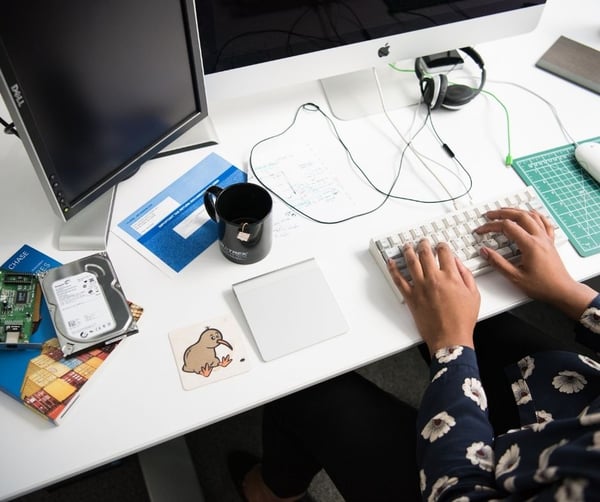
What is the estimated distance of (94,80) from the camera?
0.70 meters

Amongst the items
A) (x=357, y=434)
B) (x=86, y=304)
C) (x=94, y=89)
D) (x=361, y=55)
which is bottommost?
(x=357, y=434)

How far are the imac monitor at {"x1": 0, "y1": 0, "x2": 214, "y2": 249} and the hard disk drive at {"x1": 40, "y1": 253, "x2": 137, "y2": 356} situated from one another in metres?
0.06

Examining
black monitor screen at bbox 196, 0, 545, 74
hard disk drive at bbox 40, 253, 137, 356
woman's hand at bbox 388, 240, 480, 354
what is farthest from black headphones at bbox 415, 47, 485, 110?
hard disk drive at bbox 40, 253, 137, 356

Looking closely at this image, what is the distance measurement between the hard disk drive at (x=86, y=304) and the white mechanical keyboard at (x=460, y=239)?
1.35 ft

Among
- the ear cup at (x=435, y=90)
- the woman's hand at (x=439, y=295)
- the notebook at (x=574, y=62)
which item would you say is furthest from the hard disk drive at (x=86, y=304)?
the notebook at (x=574, y=62)

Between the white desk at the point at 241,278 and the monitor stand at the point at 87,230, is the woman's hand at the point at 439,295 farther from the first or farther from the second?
the monitor stand at the point at 87,230

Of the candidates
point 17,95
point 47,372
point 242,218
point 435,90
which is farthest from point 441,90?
point 47,372

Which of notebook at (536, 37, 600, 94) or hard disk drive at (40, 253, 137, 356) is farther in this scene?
notebook at (536, 37, 600, 94)

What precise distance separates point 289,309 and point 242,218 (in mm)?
174

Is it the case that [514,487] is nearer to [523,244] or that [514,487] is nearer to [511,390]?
[511,390]

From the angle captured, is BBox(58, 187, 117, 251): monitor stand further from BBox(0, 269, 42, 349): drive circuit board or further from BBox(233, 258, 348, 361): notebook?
BBox(233, 258, 348, 361): notebook

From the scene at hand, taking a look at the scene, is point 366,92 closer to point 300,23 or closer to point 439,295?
point 300,23

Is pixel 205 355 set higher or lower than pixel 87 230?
lower

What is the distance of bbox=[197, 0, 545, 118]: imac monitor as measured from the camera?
32.5 inches
